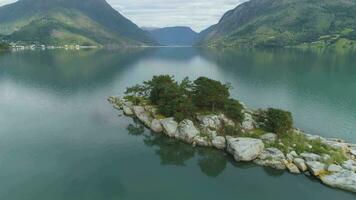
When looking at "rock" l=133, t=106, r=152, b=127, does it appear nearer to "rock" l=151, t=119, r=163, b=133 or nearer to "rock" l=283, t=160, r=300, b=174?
"rock" l=151, t=119, r=163, b=133

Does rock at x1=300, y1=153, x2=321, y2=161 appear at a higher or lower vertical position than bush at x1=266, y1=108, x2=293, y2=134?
lower

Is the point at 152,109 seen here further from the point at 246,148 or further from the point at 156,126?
the point at 246,148

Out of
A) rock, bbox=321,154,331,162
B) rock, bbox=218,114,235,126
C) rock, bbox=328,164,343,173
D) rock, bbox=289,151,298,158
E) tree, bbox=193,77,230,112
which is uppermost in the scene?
tree, bbox=193,77,230,112

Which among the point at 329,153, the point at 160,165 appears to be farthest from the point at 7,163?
the point at 329,153

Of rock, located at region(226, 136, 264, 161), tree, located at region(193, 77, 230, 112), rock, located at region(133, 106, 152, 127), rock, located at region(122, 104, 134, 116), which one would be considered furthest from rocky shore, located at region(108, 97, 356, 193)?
rock, located at region(122, 104, 134, 116)

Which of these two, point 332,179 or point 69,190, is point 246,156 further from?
point 69,190
